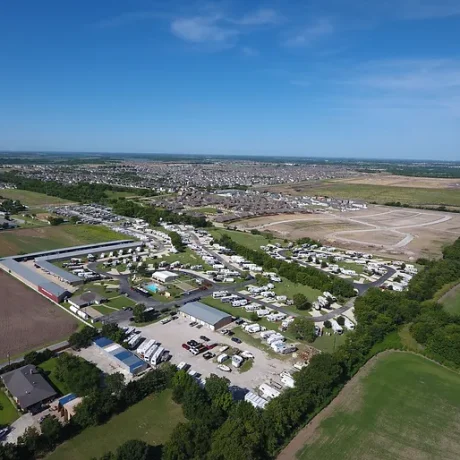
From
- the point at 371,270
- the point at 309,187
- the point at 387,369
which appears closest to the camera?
the point at 387,369

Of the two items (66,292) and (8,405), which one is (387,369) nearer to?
(8,405)

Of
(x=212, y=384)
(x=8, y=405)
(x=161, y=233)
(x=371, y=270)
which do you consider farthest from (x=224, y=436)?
(x=161, y=233)

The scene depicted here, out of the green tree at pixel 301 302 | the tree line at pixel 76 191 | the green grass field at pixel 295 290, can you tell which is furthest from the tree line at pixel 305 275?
the tree line at pixel 76 191

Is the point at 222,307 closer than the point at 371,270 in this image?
Yes

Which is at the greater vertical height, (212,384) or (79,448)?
(212,384)

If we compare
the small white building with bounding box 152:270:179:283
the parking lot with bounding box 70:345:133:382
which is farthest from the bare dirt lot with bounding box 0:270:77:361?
the small white building with bounding box 152:270:179:283

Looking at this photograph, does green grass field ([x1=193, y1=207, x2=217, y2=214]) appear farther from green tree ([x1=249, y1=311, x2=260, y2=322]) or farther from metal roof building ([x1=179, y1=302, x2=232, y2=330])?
green tree ([x1=249, y1=311, x2=260, y2=322])

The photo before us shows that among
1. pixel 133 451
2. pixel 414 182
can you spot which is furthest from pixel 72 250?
pixel 414 182

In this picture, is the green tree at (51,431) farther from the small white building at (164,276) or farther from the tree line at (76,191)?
the tree line at (76,191)
